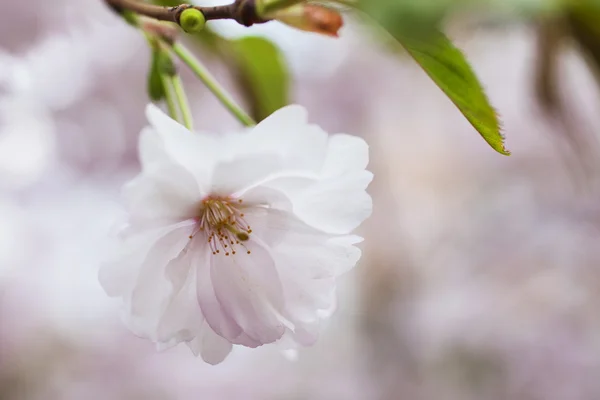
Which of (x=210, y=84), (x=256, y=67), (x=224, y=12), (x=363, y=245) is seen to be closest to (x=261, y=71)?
(x=256, y=67)

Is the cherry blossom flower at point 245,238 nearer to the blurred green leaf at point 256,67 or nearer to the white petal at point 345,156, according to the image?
the white petal at point 345,156

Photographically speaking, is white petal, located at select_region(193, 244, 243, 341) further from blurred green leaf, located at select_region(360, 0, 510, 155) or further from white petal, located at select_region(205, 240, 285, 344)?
blurred green leaf, located at select_region(360, 0, 510, 155)

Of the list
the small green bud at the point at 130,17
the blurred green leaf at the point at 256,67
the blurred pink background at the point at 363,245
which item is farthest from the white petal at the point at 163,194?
the blurred pink background at the point at 363,245

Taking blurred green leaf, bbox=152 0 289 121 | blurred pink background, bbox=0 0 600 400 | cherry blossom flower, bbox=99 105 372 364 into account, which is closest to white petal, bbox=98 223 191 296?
cherry blossom flower, bbox=99 105 372 364

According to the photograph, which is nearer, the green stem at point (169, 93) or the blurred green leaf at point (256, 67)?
the green stem at point (169, 93)

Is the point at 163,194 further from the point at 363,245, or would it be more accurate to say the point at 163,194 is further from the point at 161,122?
the point at 363,245

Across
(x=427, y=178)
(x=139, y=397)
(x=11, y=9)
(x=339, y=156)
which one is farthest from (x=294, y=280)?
(x=427, y=178)

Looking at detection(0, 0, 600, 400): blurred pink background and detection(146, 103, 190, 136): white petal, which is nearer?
detection(146, 103, 190, 136): white petal
